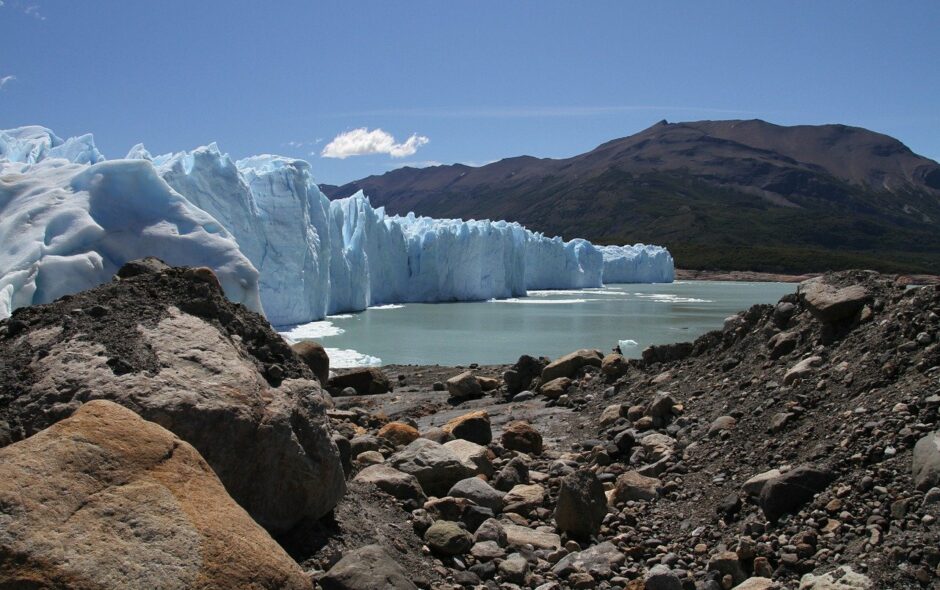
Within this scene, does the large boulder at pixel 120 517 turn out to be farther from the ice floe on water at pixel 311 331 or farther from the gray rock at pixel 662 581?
the ice floe on water at pixel 311 331

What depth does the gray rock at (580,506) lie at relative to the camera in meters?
4.12

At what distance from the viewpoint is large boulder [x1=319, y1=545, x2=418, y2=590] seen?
2.65 m

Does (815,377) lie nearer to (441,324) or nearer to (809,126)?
(441,324)

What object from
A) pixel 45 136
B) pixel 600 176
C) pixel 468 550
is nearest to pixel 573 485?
pixel 468 550

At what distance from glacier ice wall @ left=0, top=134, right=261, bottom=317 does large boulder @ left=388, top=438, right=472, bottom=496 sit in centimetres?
679

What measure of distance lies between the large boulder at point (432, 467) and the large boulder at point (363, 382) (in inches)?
220

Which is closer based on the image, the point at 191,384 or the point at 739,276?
the point at 191,384

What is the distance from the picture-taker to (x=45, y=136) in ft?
58.1

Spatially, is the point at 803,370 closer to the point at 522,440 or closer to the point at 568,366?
the point at 522,440

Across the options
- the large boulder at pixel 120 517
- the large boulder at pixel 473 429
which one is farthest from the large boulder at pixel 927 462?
the large boulder at pixel 473 429

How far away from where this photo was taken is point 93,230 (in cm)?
1085

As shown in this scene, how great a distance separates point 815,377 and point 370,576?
3.46 metres

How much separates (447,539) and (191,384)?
54.0 inches

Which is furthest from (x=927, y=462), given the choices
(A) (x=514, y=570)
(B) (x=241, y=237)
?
(B) (x=241, y=237)
